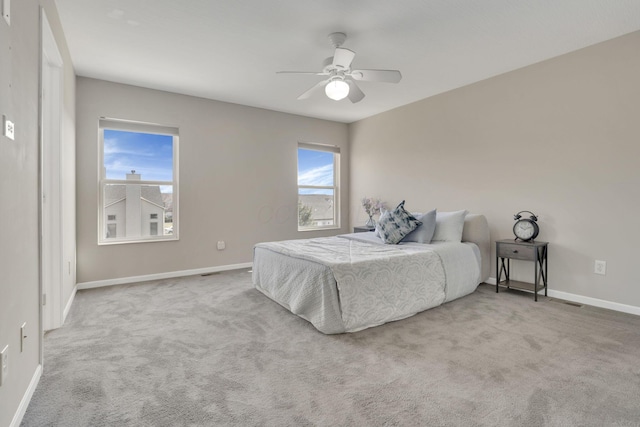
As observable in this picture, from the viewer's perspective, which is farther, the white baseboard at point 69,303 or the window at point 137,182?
the window at point 137,182

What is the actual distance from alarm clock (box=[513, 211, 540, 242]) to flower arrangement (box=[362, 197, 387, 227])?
6.72ft

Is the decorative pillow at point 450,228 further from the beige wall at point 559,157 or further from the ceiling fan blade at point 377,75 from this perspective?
the ceiling fan blade at point 377,75

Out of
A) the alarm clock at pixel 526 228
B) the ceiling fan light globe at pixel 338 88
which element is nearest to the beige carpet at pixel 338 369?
the alarm clock at pixel 526 228

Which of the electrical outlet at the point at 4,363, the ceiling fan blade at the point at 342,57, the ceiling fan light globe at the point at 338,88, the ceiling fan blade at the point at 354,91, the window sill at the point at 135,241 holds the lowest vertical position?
the electrical outlet at the point at 4,363

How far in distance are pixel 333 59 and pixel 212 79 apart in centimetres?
183

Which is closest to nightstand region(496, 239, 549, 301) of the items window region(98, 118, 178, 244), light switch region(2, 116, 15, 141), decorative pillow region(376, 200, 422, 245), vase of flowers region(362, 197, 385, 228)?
decorative pillow region(376, 200, 422, 245)

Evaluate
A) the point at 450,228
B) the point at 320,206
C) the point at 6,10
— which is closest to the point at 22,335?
the point at 6,10

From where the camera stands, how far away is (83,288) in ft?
12.4

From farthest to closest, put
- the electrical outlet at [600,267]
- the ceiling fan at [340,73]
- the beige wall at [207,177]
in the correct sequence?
the beige wall at [207,177] < the electrical outlet at [600,267] < the ceiling fan at [340,73]

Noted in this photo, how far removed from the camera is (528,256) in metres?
3.26

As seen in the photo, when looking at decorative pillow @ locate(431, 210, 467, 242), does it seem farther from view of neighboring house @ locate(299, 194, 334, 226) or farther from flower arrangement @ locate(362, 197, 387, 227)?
view of neighboring house @ locate(299, 194, 334, 226)

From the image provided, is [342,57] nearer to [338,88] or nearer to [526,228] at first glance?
[338,88]

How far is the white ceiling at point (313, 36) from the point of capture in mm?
2436

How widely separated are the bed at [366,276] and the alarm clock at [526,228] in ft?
1.18
